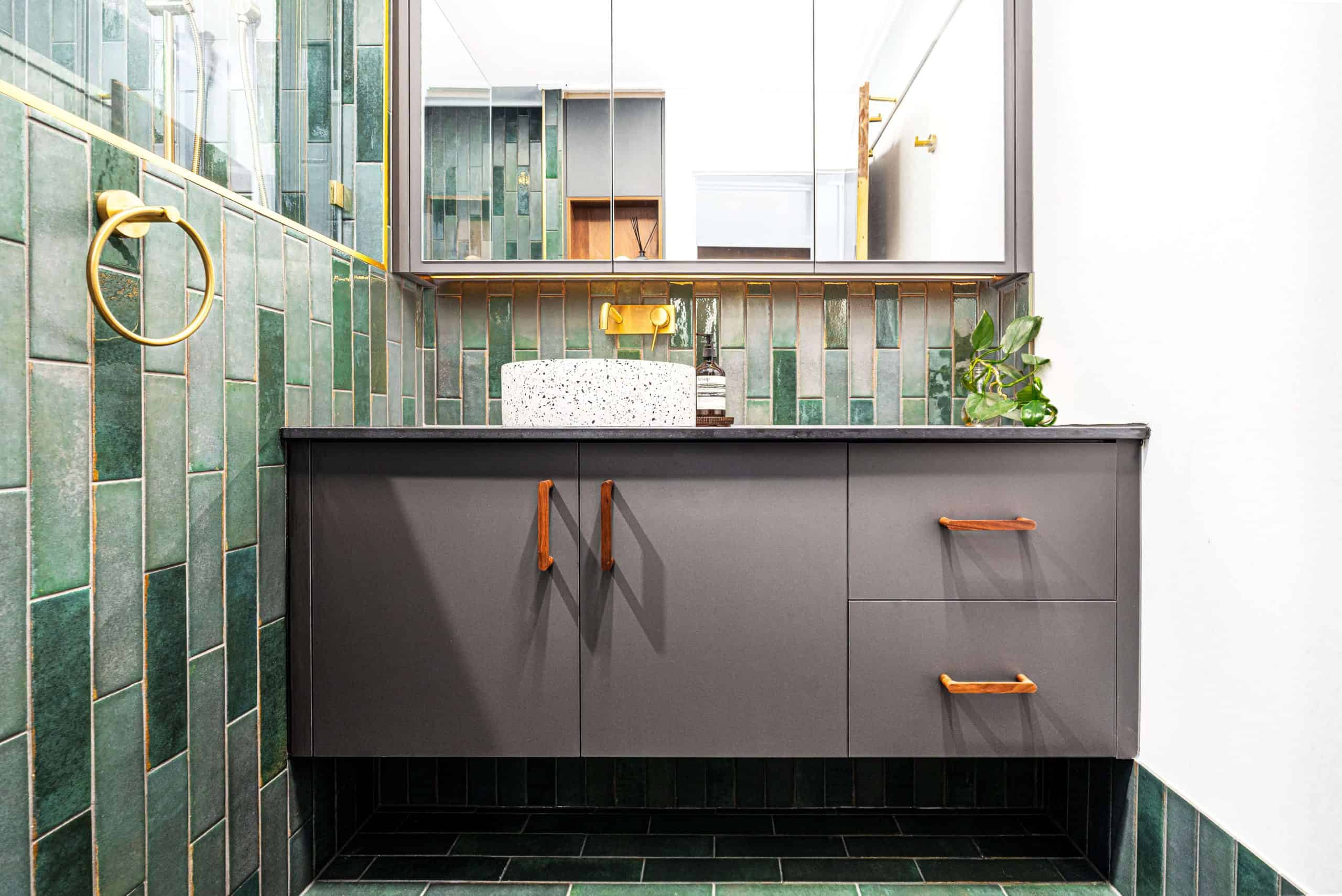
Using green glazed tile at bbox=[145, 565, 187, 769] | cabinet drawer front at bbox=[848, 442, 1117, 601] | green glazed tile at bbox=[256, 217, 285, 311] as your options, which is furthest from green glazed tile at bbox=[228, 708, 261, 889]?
cabinet drawer front at bbox=[848, 442, 1117, 601]

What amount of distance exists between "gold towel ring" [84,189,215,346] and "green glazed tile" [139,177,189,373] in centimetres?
2

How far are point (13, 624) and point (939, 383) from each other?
171 cm

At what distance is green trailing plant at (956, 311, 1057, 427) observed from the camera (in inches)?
56.8

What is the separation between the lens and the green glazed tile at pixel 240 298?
1.14 metres

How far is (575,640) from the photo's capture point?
129 centimetres

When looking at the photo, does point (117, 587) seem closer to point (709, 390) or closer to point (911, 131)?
point (709, 390)

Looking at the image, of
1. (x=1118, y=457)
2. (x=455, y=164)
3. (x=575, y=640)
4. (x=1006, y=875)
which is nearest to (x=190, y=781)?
(x=575, y=640)

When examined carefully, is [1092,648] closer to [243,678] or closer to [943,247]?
[943,247]

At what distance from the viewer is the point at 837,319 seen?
1.81 metres

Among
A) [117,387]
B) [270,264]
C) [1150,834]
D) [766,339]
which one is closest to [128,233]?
[117,387]

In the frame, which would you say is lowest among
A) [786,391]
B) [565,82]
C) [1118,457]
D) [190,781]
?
[190,781]

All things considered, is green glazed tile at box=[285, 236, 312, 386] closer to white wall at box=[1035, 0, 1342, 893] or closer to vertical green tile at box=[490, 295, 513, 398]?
vertical green tile at box=[490, 295, 513, 398]

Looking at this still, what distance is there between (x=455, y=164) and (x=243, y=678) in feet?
3.80

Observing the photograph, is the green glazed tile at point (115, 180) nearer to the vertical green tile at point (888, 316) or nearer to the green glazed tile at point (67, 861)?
the green glazed tile at point (67, 861)
